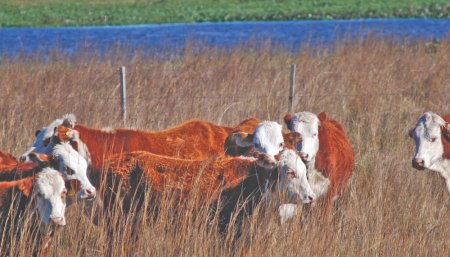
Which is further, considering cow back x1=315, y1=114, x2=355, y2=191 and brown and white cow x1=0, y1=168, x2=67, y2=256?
cow back x1=315, y1=114, x2=355, y2=191

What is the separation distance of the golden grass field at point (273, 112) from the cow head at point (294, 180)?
0.20m

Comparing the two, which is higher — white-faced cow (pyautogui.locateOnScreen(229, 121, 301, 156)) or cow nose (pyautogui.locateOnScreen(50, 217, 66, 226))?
white-faced cow (pyautogui.locateOnScreen(229, 121, 301, 156))

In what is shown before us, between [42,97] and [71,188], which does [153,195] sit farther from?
[42,97]

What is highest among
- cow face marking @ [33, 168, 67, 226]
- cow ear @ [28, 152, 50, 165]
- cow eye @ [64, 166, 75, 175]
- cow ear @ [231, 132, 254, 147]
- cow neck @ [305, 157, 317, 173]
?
cow ear @ [231, 132, 254, 147]

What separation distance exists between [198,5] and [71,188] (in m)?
40.1

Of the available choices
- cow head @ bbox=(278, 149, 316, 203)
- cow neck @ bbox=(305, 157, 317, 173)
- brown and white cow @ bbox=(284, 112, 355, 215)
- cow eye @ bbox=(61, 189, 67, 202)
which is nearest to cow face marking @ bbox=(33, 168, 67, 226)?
cow eye @ bbox=(61, 189, 67, 202)

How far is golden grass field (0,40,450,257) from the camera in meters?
6.36

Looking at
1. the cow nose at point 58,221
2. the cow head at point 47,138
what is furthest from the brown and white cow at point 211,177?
the cow head at point 47,138

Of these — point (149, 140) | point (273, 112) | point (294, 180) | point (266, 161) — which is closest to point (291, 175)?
point (294, 180)

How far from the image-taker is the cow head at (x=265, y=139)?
7.93m

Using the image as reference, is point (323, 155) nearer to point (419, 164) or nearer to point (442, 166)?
point (419, 164)

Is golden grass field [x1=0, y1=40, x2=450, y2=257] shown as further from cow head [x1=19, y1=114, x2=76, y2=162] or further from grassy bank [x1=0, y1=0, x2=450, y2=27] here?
grassy bank [x1=0, y1=0, x2=450, y2=27]

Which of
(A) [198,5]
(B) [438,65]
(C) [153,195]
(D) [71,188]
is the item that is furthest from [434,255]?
(A) [198,5]

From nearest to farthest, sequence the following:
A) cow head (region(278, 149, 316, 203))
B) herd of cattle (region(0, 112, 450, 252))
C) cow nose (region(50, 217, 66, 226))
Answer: cow nose (region(50, 217, 66, 226))
herd of cattle (region(0, 112, 450, 252))
cow head (region(278, 149, 316, 203))
